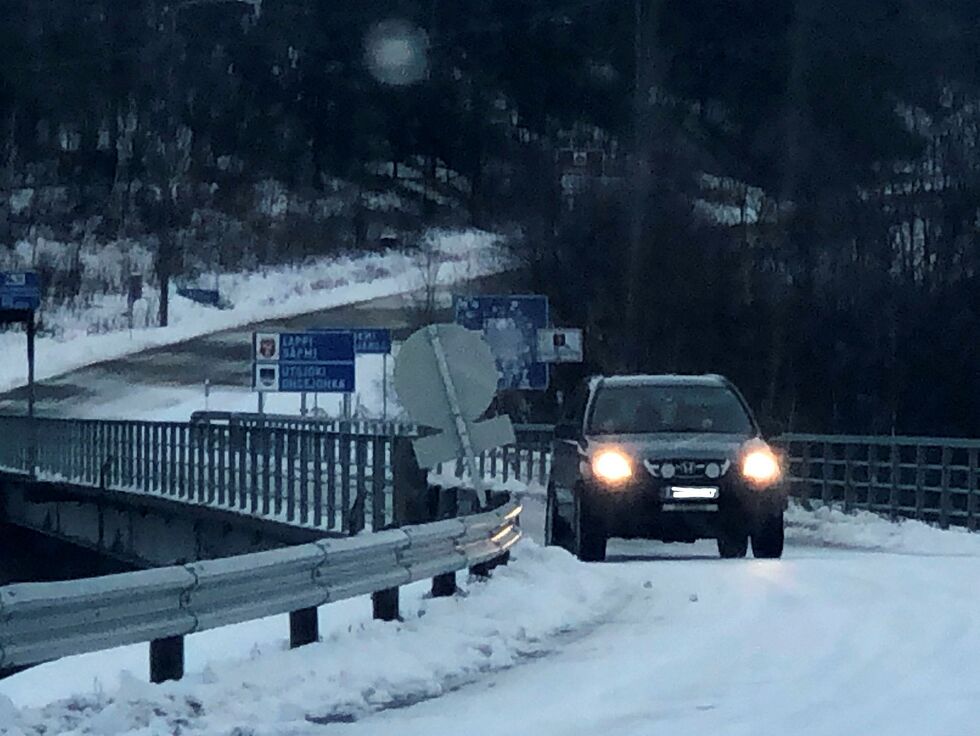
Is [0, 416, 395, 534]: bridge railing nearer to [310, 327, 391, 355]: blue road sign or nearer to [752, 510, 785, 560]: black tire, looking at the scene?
[752, 510, 785, 560]: black tire

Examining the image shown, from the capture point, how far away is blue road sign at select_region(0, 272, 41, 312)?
4206 centimetres

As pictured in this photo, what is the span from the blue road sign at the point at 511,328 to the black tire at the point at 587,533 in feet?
53.7

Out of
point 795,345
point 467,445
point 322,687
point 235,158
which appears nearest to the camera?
point 322,687

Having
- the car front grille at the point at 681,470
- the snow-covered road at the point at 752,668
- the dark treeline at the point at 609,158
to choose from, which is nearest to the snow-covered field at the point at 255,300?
the dark treeline at the point at 609,158

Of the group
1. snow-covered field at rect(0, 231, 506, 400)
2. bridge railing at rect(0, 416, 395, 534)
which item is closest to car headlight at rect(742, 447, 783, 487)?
bridge railing at rect(0, 416, 395, 534)

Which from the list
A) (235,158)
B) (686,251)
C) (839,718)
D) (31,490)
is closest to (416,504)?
(839,718)

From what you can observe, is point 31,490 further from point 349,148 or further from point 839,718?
point 349,148

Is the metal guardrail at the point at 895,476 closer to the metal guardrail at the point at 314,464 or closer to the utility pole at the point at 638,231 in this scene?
the metal guardrail at the point at 314,464

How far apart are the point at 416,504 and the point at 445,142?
6887 cm

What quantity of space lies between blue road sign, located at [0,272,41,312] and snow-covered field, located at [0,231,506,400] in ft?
52.2

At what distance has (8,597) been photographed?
28.6ft

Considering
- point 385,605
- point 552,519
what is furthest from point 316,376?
point 385,605

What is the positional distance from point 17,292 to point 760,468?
2749 cm

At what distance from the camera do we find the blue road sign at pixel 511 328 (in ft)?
113
